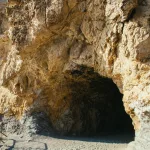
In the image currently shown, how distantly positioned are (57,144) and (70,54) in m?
2.51

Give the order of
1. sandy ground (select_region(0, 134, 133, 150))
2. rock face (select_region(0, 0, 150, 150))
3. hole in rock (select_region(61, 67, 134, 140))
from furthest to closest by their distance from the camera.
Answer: hole in rock (select_region(61, 67, 134, 140)) < sandy ground (select_region(0, 134, 133, 150)) < rock face (select_region(0, 0, 150, 150))

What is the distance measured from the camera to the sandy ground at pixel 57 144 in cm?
709

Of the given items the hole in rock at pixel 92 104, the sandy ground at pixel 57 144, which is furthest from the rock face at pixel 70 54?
the sandy ground at pixel 57 144

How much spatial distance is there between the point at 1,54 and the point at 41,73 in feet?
7.79

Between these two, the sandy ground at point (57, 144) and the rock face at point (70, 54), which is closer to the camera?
the rock face at point (70, 54)

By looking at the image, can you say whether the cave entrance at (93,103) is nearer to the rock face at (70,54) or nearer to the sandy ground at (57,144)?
the rock face at (70,54)

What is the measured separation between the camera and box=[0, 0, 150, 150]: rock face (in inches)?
227

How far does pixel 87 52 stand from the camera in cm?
736

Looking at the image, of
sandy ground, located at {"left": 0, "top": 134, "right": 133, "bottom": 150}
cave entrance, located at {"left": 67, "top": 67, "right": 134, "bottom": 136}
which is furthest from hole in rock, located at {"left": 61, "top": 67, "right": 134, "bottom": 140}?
sandy ground, located at {"left": 0, "top": 134, "right": 133, "bottom": 150}

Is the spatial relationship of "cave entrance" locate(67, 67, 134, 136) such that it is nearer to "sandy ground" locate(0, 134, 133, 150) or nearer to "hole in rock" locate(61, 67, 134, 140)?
"hole in rock" locate(61, 67, 134, 140)

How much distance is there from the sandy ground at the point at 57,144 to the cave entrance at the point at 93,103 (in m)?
1.27

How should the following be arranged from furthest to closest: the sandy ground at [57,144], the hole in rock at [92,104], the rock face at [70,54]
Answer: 1. the hole in rock at [92,104]
2. the sandy ground at [57,144]
3. the rock face at [70,54]

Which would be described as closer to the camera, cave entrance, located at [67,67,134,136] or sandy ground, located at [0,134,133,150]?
sandy ground, located at [0,134,133,150]

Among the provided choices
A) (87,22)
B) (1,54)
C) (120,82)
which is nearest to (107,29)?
(87,22)
